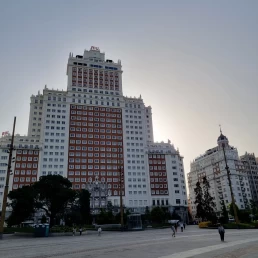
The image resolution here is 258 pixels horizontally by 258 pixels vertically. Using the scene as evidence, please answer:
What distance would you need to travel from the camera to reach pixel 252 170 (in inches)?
5768

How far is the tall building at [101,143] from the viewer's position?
323 ft

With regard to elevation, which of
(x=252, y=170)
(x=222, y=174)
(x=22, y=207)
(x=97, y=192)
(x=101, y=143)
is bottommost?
(x=22, y=207)

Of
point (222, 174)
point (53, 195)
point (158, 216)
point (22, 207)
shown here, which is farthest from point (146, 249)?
point (222, 174)

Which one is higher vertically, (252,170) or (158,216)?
(252,170)

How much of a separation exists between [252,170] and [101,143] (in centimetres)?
9680

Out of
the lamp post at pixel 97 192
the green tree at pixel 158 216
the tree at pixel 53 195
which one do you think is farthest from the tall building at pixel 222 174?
the tree at pixel 53 195

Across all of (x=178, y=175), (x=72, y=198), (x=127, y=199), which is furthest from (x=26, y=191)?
(x=178, y=175)

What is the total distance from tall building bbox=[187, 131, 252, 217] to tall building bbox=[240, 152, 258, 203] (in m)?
10.3

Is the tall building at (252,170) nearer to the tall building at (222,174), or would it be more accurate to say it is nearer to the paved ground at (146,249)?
the tall building at (222,174)

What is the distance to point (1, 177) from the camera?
9225cm

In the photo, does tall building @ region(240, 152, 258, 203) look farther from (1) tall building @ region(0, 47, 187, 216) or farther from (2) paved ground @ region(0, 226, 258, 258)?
(2) paved ground @ region(0, 226, 258, 258)

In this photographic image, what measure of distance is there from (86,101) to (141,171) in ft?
131

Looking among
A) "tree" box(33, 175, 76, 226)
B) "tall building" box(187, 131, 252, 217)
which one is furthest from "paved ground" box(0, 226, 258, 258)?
"tall building" box(187, 131, 252, 217)

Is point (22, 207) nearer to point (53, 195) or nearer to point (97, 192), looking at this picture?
point (53, 195)
